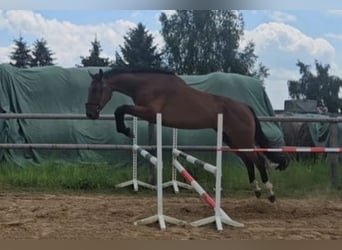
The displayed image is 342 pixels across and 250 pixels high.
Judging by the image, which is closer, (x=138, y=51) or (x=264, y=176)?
(x=264, y=176)

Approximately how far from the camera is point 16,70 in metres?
7.28

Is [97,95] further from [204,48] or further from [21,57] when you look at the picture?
[21,57]

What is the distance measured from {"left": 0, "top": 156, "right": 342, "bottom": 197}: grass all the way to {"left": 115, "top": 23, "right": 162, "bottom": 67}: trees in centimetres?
146

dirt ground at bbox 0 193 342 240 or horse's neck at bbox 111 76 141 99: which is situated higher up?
horse's neck at bbox 111 76 141 99

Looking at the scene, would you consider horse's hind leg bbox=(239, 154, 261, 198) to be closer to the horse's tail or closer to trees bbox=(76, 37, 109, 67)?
the horse's tail

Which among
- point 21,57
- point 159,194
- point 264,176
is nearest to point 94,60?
point 21,57

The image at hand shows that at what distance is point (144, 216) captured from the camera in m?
3.91

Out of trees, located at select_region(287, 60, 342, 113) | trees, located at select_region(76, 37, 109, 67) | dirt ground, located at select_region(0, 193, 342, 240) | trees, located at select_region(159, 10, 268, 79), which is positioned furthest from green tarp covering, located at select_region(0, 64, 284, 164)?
dirt ground, located at select_region(0, 193, 342, 240)

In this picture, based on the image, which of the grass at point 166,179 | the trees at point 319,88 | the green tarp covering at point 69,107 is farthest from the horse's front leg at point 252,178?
the trees at point 319,88

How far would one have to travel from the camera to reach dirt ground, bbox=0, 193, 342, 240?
3254mm

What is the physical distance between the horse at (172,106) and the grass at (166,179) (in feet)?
2.98

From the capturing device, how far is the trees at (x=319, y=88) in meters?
8.71

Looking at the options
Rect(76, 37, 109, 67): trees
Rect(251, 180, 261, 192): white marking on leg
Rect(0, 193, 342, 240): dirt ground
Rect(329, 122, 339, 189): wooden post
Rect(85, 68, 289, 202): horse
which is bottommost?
Rect(0, 193, 342, 240): dirt ground

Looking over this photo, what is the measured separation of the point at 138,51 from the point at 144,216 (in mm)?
3679
